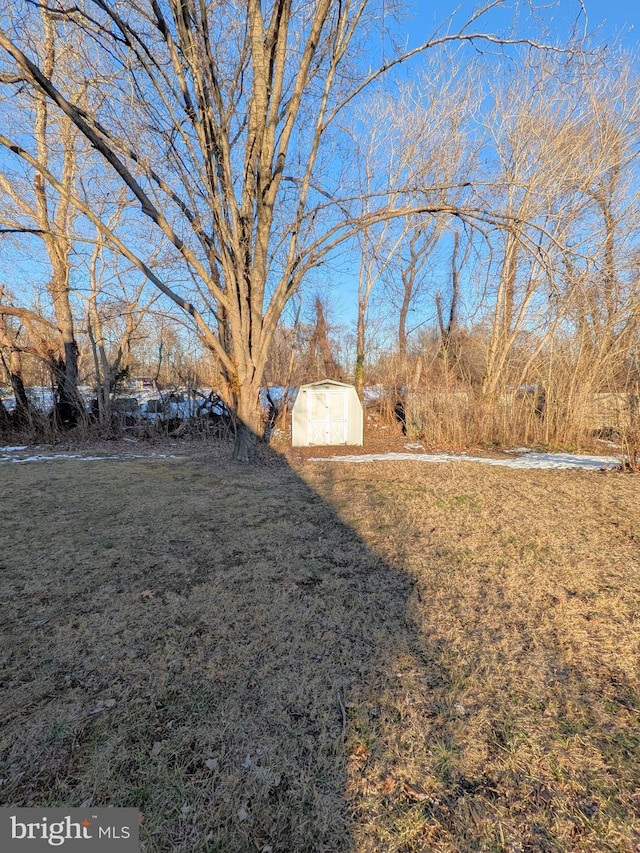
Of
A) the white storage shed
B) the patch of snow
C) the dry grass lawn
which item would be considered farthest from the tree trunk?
the white storage shed

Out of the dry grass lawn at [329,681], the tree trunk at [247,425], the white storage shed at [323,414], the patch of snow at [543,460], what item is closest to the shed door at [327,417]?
the white storage shed at [323,414]

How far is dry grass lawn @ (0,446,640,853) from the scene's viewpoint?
1295mm

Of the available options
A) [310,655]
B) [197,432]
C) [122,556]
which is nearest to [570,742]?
[310,655]

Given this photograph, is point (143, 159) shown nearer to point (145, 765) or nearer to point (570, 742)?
point (145, 765)

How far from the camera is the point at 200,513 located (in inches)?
176

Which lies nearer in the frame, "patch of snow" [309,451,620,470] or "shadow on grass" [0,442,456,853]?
"shadow on grass" [0,442,456,853]

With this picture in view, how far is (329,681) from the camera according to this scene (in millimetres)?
1883

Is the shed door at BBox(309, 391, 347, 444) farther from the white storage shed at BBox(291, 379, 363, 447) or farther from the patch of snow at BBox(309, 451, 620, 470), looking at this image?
the patch of snow at BBox(309, 451, 620, 470)

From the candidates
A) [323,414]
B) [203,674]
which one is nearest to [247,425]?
[323,414]

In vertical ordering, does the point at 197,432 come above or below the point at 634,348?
below

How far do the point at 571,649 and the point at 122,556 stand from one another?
339 cm

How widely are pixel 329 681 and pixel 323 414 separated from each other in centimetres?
1026

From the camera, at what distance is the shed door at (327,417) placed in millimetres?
11930

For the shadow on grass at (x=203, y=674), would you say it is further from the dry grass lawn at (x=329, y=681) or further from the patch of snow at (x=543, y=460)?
the patch of snow at (x=543, y=460)
